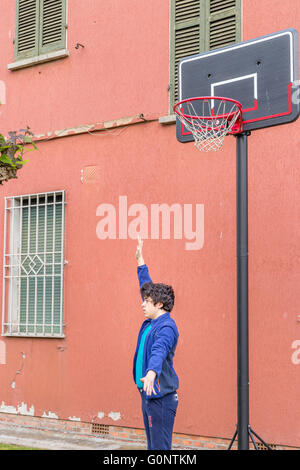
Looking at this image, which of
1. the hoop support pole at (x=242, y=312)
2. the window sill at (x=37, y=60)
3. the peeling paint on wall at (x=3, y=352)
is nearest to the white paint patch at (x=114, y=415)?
the peeling paint on wall at (x=3, y=352)

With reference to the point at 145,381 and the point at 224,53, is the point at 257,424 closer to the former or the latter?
the point at 145,381

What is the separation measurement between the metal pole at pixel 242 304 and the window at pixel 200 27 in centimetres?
226

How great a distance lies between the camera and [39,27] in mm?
9391

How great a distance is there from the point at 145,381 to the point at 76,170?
4541 mm

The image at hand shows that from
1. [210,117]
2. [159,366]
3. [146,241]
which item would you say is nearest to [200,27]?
[210,117]

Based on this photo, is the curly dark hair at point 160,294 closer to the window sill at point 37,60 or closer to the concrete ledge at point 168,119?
the concrete ledge at point 168,119

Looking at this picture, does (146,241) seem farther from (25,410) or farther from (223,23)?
(25,410)

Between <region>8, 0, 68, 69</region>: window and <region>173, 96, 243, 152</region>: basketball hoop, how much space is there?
10.7 feet

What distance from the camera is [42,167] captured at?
9203 mm

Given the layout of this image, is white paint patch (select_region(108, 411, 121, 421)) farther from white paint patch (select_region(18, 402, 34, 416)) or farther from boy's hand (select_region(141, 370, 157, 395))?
boy's hand (select_region(141, 370, 157, 395))

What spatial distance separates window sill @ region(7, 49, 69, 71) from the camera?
9031 mm

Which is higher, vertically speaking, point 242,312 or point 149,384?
point 242,312

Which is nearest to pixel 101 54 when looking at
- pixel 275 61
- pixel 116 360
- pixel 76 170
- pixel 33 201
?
pixel 76 170

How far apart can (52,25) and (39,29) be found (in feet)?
0.74
